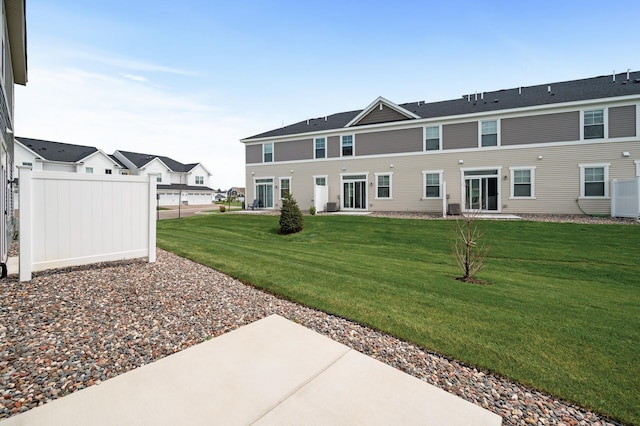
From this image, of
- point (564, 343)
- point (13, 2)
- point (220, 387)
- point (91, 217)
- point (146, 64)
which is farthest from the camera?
point (146, 64)

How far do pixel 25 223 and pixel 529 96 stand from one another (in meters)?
23.4

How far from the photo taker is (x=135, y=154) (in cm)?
4603

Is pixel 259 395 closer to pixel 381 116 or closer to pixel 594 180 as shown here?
pixel 594 180

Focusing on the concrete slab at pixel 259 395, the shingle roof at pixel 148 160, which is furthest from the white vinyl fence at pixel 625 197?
the shingle roof at pixel 148 160

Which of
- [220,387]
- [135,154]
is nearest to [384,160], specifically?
[220,387]

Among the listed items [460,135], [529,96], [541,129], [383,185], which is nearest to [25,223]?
[383,185]

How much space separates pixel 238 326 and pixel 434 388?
2187 mm

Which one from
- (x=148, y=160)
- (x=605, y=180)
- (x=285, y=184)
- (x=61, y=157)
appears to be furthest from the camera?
(x=148, y=160)

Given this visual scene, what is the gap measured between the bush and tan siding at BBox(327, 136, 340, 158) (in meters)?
9.36

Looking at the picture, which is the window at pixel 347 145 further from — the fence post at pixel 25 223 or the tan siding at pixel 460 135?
the fence post at pixel 25 223

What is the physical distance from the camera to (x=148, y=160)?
143 ft

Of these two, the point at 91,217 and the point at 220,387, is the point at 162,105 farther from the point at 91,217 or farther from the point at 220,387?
the point at 220,387

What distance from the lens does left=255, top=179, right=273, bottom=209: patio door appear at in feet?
82.7

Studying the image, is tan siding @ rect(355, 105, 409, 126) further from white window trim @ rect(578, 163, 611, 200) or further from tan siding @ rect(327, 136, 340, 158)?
white window trim @ rect(578, 163, 611, 200)
